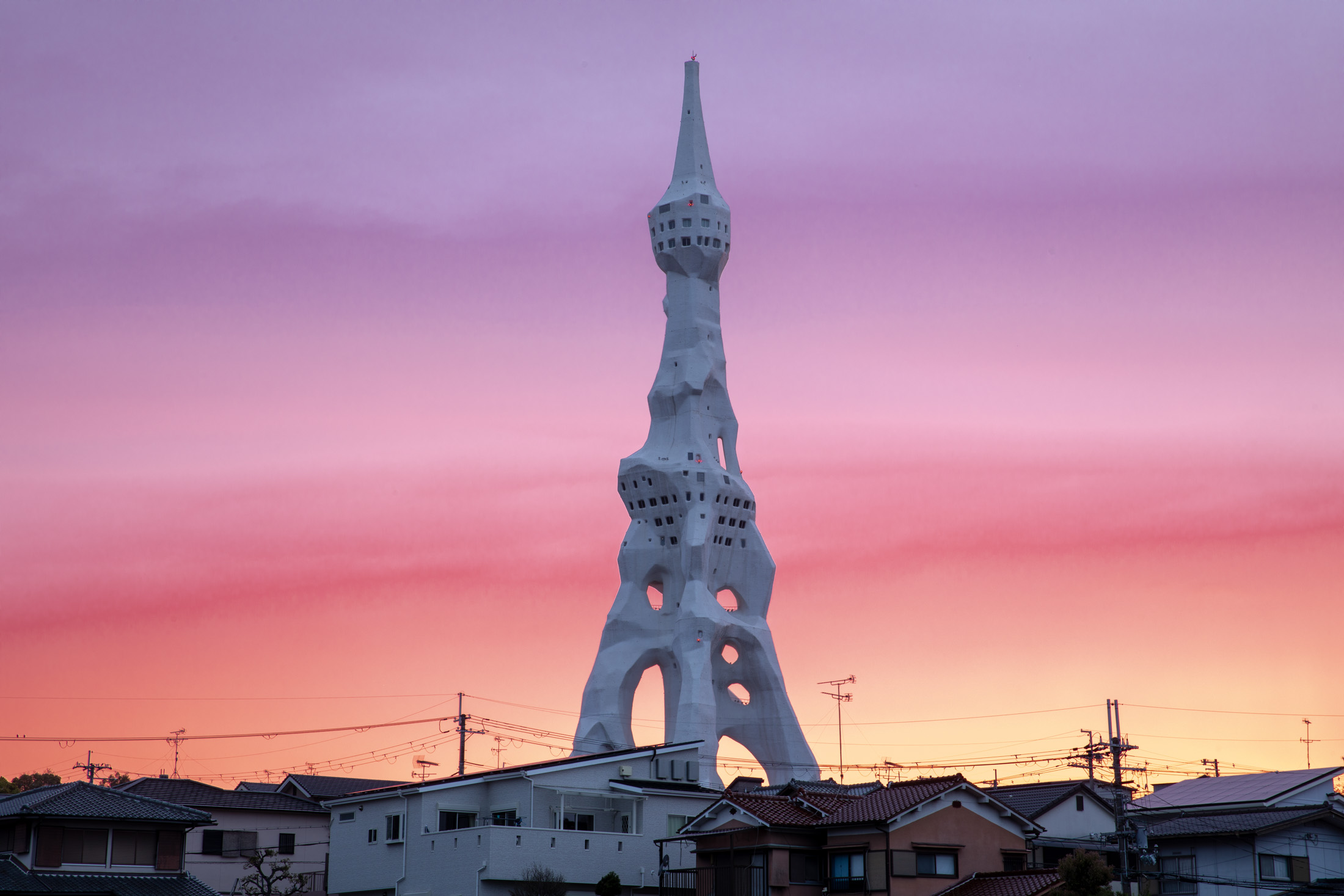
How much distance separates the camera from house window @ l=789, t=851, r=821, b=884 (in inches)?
1666

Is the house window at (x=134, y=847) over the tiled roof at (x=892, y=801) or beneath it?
beneath

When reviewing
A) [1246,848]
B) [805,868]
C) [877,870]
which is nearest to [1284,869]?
[1246,848]

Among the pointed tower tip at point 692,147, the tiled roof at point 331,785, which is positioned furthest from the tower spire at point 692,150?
the tiled roof at point 331,785

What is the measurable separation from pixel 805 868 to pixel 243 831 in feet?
76.9

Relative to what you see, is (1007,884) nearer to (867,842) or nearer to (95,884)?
(867,842)

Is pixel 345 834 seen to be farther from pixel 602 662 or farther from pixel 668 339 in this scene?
pixel 668 339

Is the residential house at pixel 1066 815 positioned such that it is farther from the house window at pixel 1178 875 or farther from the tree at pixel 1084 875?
the tree at pixel 1084 875

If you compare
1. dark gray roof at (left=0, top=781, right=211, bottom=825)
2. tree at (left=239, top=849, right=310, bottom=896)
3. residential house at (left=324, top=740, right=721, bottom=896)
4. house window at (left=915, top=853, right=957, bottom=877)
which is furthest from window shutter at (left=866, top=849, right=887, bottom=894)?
tree at (left=239, top=849, right=310, bottom=896)

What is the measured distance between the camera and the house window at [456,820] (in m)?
50.0

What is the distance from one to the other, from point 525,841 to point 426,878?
3652 millimetres

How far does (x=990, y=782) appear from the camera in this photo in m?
54.7

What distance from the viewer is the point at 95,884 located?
140 ft

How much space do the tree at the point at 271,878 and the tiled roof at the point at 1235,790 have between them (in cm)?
2727

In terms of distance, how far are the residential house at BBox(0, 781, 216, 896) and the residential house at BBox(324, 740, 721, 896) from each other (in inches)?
259
